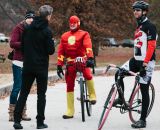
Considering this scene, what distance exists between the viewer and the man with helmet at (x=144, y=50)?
1037 cm

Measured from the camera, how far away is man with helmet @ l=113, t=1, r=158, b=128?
10367 mm

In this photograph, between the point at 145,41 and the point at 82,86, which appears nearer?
the point at 145,41

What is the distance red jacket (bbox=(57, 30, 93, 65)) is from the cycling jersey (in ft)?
4.45

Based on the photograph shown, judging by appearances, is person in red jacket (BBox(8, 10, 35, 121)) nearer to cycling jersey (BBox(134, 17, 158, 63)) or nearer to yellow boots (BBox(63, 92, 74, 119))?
yellow boots (BBox(63, 92, 74, 119))

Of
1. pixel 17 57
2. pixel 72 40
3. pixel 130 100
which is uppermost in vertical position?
pixel 72 40

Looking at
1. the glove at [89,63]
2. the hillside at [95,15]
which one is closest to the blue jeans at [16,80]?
the glove at [89,63]

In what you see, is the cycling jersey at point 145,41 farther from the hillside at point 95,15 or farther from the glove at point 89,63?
the hillside at point 95,15

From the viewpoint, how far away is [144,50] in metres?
10.5

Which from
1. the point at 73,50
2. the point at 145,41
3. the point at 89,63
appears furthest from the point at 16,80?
the point at 145,41

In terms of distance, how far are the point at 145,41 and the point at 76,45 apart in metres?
1.74

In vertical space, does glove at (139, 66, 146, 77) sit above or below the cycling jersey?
below

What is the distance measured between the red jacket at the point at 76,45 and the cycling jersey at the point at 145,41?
1358 mm

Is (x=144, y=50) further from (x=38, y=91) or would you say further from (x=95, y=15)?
(x=95, y=15)

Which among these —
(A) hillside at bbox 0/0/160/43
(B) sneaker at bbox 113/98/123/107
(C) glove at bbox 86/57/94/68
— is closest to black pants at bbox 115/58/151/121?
(B) sneaker at bbox 113/98/123/107
